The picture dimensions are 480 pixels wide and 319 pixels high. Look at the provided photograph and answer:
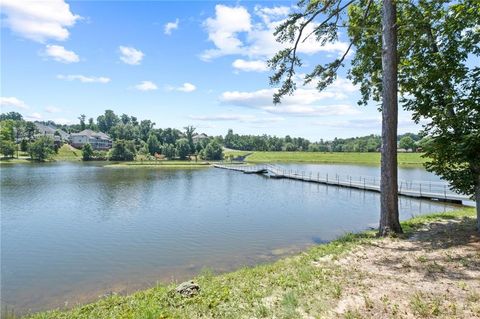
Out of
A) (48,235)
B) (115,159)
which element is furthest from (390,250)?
(115,159)

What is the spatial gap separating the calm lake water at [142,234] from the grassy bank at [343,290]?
3320 mm

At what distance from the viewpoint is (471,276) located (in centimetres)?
568

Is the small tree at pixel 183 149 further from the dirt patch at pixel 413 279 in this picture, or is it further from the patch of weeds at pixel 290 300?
the patch of weeds at pixel 290 300

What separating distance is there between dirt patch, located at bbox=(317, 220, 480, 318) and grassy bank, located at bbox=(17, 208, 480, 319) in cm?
1

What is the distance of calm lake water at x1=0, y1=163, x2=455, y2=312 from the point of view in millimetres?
10242

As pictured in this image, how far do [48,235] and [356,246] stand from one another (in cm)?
1510

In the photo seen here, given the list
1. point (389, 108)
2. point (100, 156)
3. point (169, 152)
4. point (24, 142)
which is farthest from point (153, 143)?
point (389, 108)

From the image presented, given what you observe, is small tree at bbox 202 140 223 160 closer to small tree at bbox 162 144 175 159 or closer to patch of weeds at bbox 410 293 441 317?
small tree at bbox 162 144 175 159

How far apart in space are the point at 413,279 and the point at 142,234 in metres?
13.1

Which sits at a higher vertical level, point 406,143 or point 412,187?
point 406,143

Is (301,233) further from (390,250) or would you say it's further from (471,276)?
→ (471,276)

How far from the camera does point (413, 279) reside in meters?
5.79

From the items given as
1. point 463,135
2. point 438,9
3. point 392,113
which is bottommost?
point 463,135

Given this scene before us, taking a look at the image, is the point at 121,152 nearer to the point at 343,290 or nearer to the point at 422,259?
the point at 422,259
